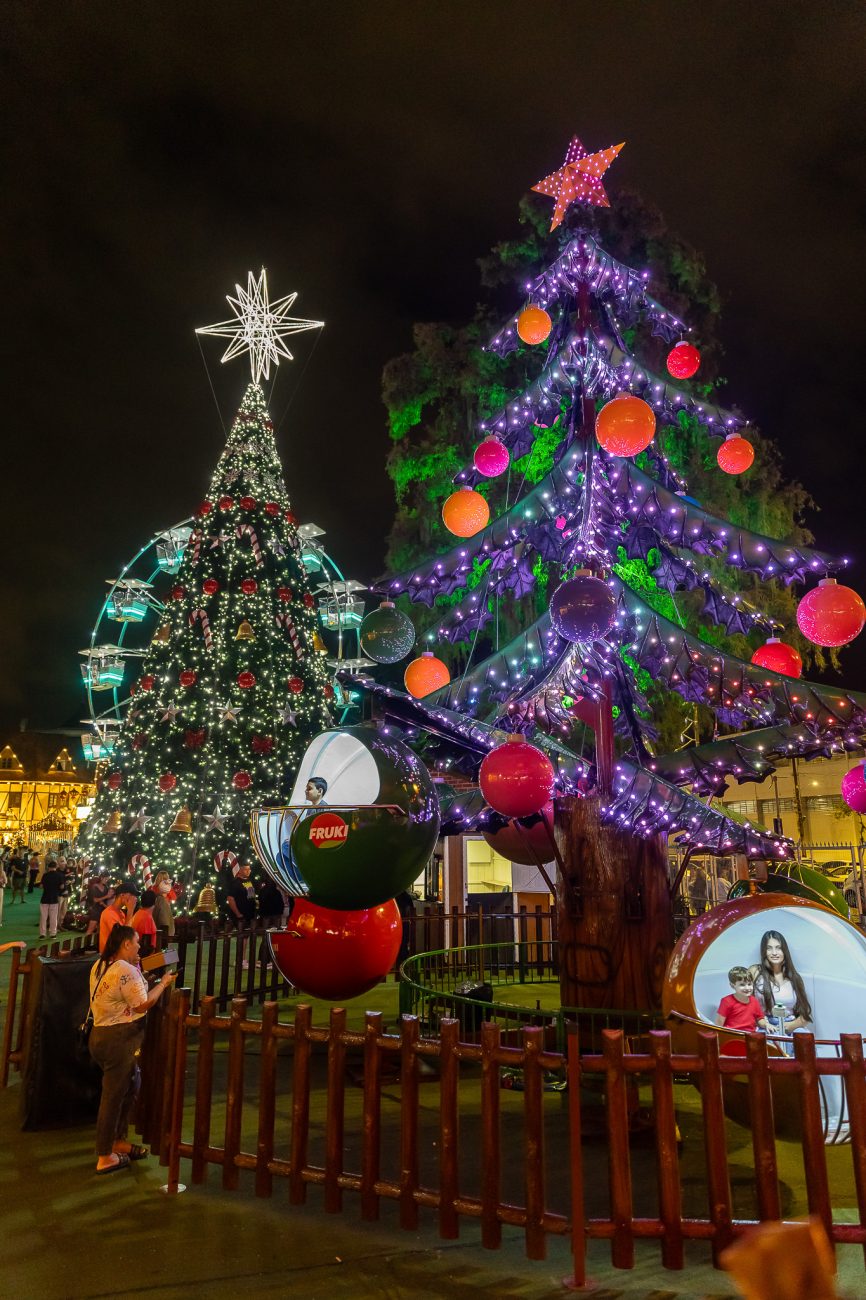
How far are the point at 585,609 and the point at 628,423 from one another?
158 centimetres

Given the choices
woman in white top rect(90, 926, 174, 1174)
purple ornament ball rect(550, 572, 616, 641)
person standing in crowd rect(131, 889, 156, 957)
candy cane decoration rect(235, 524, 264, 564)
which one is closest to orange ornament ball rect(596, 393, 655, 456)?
purple ornament ball rect(550, 572, 616, 641)

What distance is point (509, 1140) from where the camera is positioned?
5738mm

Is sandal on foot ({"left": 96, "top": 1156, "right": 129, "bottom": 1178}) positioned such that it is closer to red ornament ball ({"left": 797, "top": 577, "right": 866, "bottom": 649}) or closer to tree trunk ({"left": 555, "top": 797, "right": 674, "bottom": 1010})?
tree trunk ({"left": 555, "top": 797, "right": 674, "bottom": 1010})

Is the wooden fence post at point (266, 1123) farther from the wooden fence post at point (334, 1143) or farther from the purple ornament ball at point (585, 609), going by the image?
the purple ornament ball at point (585, 609)

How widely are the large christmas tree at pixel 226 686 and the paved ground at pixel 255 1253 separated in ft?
36.9

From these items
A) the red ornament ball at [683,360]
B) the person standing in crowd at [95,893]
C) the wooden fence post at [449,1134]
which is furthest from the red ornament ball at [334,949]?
the person standing in crowd at [95,893]

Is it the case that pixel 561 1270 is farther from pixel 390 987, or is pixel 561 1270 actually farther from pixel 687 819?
pixel 390 987

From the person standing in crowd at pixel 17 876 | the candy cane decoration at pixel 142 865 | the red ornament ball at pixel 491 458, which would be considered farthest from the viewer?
the person standing in crowd at pixel 17 876

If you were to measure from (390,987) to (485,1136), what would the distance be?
28.4 ft

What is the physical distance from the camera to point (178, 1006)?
522 cm

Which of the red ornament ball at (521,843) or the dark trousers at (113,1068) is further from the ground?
the red ornament ball at (521,843)

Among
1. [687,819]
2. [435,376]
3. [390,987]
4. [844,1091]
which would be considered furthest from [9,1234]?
[435,376]

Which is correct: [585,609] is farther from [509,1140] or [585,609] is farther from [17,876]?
[17,876]

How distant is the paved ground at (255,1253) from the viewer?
12.1 feet
